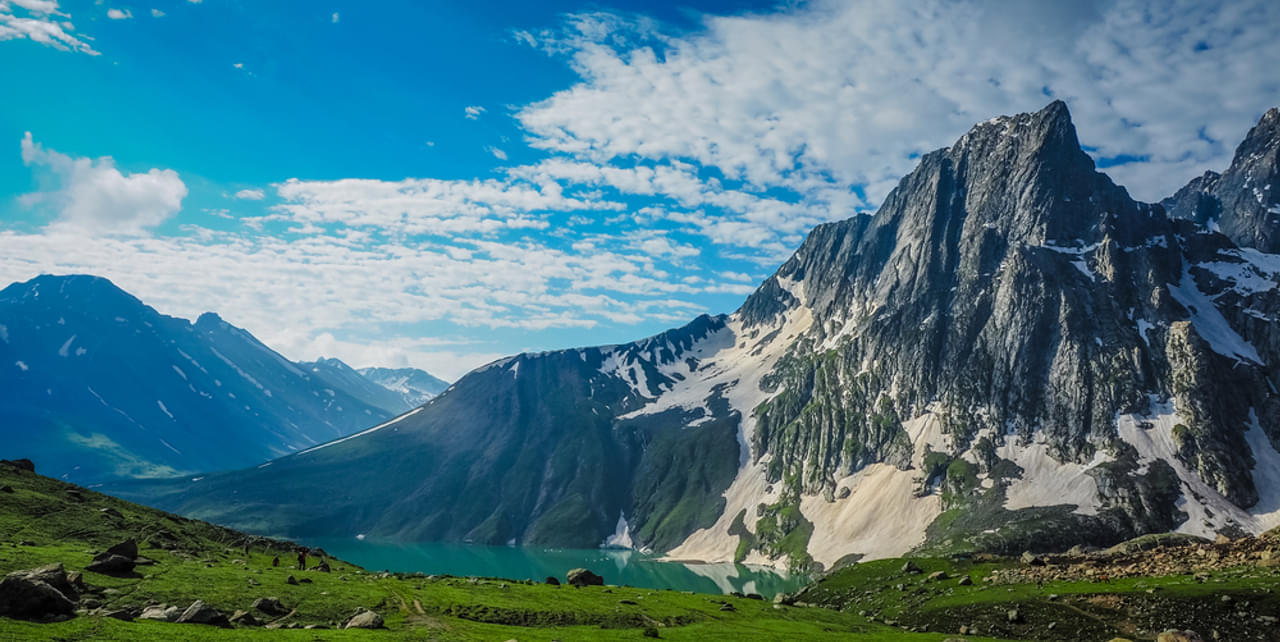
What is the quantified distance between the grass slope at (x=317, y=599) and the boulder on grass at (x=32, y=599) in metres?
1.14

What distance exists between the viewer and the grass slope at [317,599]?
38906mm

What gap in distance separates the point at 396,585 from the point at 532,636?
19054mm

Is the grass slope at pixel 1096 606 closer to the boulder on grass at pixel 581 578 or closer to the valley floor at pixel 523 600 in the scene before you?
the valley floor at pixel 523 600

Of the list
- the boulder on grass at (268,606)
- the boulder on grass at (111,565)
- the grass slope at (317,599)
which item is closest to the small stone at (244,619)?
the grass slope at (317,599)

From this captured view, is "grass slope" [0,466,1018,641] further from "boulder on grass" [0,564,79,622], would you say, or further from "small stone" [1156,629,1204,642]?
"small stone" [1156,629,1204,642]

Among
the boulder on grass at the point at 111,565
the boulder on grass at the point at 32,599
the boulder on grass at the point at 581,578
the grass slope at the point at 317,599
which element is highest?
the boulder on grass at the point at 32,599

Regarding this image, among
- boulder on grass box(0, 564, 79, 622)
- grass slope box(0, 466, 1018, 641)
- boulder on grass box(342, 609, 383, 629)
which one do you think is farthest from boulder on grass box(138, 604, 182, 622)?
boulder on grass box(342, 609, 383, 629)

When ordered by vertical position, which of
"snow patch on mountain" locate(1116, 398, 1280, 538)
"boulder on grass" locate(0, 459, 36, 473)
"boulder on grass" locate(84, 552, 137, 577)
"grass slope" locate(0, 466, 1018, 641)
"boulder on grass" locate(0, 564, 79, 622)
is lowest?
"grass slope" locate(0, 466, 1018, 641)

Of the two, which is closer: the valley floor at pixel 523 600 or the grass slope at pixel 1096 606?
the valley floor at pixel 523 600

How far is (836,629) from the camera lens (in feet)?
186

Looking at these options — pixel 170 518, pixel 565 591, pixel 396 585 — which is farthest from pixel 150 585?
pixel 170 518

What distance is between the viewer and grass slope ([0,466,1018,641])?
1532 inches

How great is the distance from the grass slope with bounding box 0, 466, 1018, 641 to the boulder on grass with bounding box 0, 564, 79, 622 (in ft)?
3.73

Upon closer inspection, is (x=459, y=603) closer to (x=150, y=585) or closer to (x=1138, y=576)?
(x=150, y=585)
